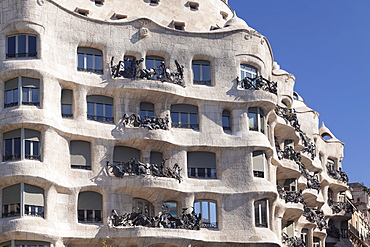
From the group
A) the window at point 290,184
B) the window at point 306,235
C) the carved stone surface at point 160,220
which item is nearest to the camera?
the carved stone surface at point 160,220

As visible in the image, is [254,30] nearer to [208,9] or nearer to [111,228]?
[208,9]

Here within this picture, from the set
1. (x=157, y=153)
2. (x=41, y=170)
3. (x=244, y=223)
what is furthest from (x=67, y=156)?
(x=244, y=223)

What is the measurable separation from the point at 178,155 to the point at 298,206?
12.7 metres

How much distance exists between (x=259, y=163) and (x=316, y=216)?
1552 cm

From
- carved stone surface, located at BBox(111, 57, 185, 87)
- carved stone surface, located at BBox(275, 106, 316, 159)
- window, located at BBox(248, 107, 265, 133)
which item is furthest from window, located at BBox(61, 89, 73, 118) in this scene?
carved stone surface, located at BBox(275, 106, 316, 159)

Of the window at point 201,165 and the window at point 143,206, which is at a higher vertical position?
the window at point 201,165

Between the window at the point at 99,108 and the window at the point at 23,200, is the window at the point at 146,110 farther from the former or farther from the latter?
the window at the point at 23,200

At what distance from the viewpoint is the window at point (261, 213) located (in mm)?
58844

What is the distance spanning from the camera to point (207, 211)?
58.2 meters

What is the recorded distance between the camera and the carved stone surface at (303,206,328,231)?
72.1m

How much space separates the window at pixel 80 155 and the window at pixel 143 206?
3.76 m

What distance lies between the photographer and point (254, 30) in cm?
6222

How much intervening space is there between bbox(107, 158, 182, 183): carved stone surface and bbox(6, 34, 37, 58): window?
836cm

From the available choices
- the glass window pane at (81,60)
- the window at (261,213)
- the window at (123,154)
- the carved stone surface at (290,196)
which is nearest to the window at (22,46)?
the glass window pane at (81,60)
